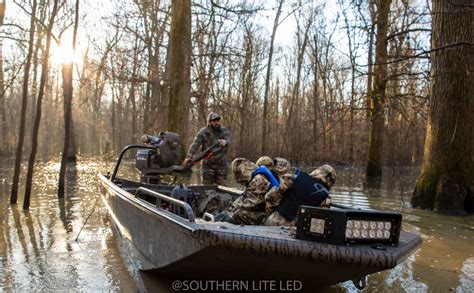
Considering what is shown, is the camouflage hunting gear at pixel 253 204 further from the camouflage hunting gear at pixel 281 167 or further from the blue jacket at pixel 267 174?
the camouflage hunting gear at pixel 281 167

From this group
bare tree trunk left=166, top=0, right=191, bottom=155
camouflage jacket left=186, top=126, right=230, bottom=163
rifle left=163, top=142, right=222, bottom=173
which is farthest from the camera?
bare tree trunk left=166, top=0, right=191, bottom=155

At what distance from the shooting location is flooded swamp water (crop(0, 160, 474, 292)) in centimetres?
480

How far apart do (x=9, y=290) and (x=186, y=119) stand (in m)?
11.9

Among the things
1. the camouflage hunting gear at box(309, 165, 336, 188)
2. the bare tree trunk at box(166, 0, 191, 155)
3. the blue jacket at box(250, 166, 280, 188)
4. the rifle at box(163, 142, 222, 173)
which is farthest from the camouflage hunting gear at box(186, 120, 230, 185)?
the bare tree trunk at box(166, 0, 191, 155)

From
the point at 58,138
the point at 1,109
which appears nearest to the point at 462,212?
the point at 1,109

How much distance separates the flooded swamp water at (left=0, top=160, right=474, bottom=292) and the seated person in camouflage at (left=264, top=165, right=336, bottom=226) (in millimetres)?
1137

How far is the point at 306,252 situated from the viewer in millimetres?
3426

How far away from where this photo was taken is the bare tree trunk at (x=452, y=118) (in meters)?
9.09

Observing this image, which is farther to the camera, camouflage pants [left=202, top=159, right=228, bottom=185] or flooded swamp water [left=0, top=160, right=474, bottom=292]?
camouflage pants [left=202, top=159, right=228, bottom=185]

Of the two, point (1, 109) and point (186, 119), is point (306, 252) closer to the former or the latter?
point (186, 119)

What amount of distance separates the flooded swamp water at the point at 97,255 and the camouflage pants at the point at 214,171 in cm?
202

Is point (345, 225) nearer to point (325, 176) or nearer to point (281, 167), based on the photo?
point (325, 176)

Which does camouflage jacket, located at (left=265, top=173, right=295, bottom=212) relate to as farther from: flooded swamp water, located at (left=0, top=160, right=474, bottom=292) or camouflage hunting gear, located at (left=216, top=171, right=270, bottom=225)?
flooded swamp water, located at (left=0, top=160, right=474, bottom=292)

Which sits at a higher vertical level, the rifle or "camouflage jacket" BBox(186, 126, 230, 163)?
"camouflage jacket" BBox(186, 126, 230, 163)
